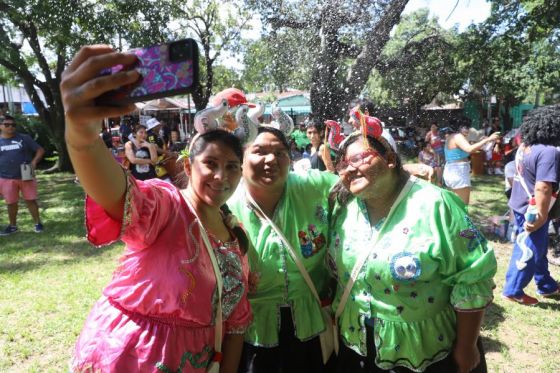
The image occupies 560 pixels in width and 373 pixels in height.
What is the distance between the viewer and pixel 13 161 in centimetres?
679

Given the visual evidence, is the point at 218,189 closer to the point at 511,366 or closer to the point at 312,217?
the point at 312,217

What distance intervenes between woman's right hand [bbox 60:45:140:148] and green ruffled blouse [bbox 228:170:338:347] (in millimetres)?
1315

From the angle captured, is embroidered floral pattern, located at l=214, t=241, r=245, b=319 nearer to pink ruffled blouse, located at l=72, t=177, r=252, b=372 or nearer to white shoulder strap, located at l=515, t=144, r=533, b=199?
pink ruffled blouse, located at l=72, t=177, r=252, b=372

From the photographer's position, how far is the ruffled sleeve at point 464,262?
5.98 feet

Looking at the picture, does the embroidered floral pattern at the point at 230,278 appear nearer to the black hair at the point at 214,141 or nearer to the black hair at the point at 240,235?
the black hair at the point at 240,235

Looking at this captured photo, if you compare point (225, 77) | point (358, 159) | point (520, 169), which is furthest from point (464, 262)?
point (225, 77)

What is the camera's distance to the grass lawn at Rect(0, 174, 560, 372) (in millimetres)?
3424

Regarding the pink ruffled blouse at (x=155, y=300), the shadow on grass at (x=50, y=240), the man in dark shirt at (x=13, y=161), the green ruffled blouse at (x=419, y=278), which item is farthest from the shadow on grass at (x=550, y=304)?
the man in dark shirt at (x=13, y=161)

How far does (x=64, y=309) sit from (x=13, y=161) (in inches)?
141

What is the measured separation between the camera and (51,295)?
4.65 metres

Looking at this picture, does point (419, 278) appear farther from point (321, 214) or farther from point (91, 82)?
point (91, 82)

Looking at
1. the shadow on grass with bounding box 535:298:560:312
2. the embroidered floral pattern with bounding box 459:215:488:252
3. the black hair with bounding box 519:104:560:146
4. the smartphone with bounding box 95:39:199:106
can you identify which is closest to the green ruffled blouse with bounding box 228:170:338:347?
the embroidered floral pattern with bounding box 459:215:488:252

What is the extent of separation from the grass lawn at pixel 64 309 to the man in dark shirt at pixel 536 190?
0.65 feet

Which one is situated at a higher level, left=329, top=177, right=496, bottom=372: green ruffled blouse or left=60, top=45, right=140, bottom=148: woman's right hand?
left=60, top=45, right=140, bottom=148: woman's right hand
